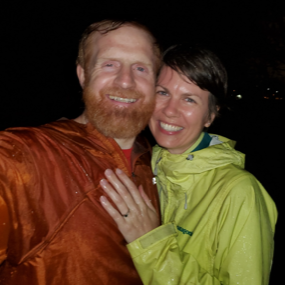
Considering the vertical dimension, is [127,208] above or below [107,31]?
below

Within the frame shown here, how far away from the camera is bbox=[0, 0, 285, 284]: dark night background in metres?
5.75

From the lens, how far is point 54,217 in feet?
4.23

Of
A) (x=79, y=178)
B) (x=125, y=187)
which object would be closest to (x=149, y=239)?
(x=125, y=187)

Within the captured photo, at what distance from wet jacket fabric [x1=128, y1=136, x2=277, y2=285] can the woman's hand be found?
75 millimetres

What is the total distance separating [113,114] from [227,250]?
4.10 ft

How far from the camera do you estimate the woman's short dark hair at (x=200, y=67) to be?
1.91 m

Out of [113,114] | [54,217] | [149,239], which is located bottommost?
[149,239]

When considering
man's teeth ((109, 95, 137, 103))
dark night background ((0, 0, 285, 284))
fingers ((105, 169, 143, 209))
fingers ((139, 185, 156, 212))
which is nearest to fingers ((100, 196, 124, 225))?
fingers ((105, 169, 143, 209))

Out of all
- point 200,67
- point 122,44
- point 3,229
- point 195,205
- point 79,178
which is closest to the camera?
point 3,229

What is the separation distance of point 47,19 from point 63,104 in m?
2.98

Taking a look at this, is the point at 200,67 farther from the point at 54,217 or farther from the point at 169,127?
the point at 54,217

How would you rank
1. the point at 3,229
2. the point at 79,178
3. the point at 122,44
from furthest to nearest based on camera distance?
the point at 122,44, the point at 79,178, the point at 3,229

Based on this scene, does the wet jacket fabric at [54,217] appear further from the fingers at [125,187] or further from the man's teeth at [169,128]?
the man's teeth at [169,128]

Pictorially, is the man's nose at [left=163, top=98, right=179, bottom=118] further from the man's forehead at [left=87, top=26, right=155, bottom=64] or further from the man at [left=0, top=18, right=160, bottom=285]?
the man's forehead at [left=87, top=26, right=155, bottom=64]
